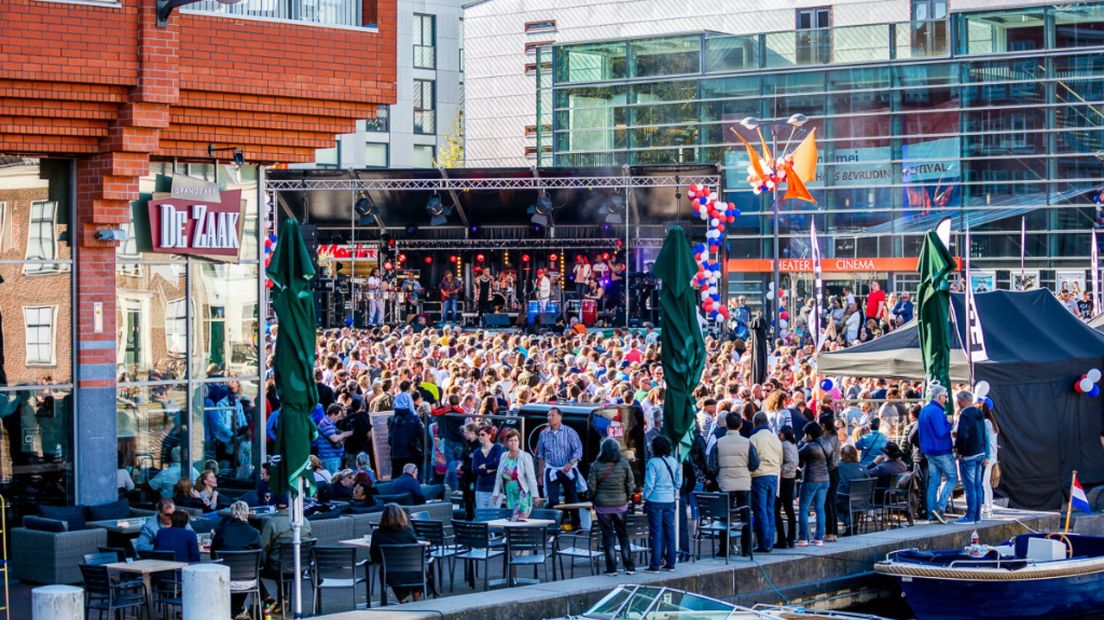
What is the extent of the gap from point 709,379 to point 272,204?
53.6 feet

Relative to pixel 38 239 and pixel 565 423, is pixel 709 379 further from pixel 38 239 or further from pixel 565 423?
pixel 38 239

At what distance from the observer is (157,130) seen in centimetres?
1758

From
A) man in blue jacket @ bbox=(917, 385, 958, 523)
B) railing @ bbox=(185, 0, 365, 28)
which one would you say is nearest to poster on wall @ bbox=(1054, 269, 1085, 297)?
man in blue jacket @ bbox=(917, 385, 958, 523)

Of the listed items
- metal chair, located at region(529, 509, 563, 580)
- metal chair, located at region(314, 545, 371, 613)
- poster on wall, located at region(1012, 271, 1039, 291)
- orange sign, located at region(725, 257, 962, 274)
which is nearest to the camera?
metal chair, located at region(314, 545, 371, 613)

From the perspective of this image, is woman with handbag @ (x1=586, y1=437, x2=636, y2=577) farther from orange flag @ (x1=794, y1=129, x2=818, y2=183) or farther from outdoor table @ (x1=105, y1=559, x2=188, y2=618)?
orange flag @ (x1=794, y1=129, x2=818, y2=183)

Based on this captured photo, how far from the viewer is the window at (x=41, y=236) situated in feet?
57.7

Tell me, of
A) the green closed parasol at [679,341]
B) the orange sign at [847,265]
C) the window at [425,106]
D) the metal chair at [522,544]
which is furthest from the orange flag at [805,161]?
the window at [425,106]

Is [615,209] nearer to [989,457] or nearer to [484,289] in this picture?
[484,289]

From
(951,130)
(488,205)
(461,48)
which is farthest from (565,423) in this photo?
(461,48)

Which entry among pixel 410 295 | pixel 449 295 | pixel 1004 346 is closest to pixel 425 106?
pixel 410 295

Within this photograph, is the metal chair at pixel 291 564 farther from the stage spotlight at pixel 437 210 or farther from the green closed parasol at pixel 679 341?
the stage spotlight at pixel 437 210

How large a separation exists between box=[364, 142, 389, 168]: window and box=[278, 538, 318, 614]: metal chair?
58.0 m

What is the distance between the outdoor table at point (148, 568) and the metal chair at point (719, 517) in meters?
5.67

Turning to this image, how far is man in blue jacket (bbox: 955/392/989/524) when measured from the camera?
19938mm
